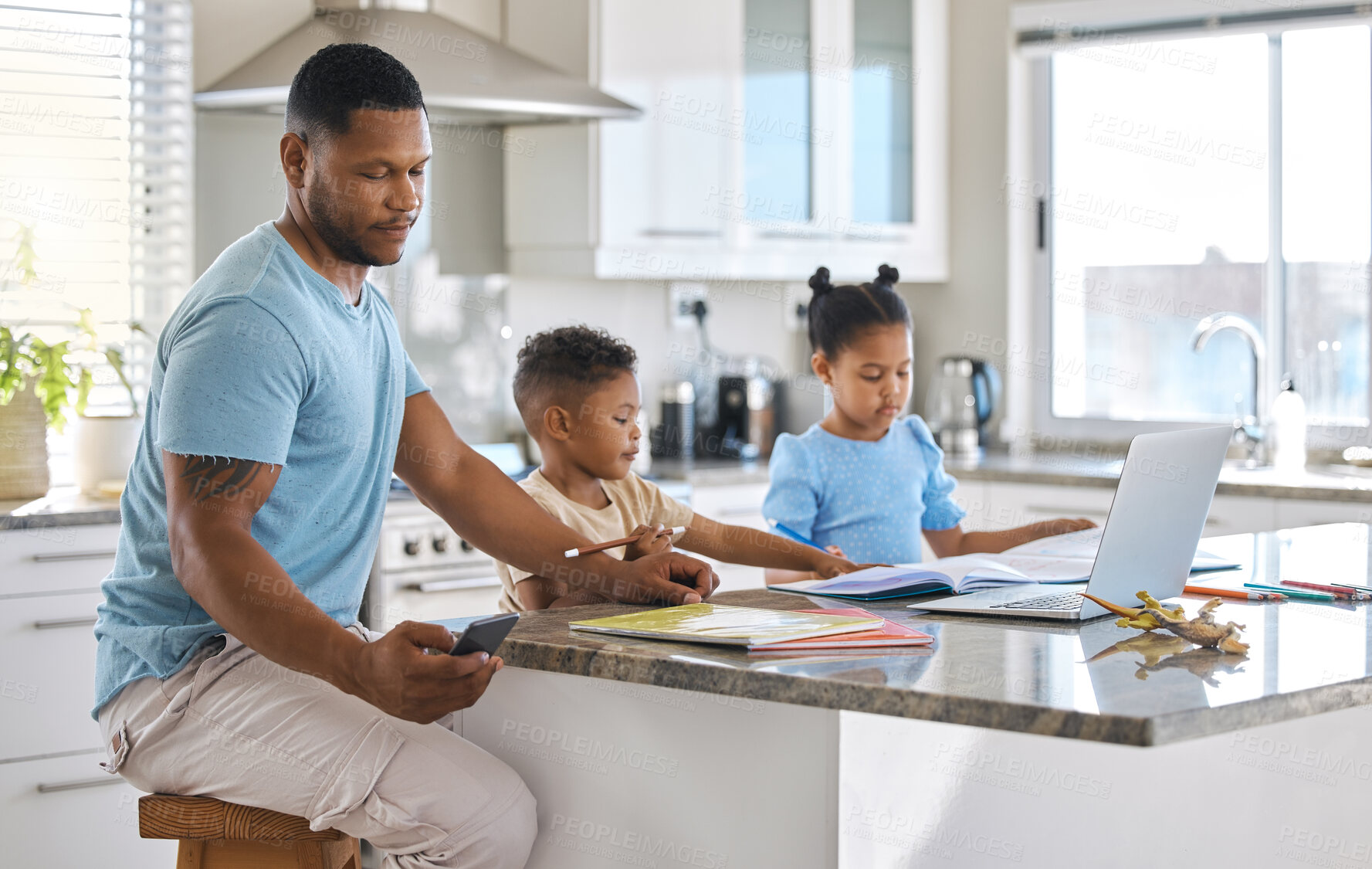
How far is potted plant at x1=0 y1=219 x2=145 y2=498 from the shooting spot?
2.83 meters

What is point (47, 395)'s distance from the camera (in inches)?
115

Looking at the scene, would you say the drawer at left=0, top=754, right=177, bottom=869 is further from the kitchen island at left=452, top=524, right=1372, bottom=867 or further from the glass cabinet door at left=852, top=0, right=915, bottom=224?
the glass cabinet door at left=852, top=0, right=915, bottom=224

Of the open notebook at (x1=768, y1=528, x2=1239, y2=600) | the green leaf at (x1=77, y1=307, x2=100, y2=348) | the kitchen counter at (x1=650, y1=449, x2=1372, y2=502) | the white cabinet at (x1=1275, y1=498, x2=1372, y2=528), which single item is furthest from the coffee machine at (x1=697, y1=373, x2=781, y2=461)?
the open notebook at (x1=768, y1=528, x2=1239, y2=600)

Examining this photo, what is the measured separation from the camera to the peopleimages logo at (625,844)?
1.32 m

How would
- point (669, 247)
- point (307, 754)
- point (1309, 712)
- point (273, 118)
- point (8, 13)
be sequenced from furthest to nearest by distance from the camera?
1. point (669, 247)
2. point (273, 118)
3. point (8, 13)
4. point (307, 754)
5. point (1309, 712)

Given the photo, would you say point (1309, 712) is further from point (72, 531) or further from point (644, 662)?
point (72, 531)

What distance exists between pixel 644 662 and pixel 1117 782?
0.64m

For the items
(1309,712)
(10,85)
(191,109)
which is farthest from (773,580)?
(10,85)

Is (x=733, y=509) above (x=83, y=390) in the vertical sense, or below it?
below

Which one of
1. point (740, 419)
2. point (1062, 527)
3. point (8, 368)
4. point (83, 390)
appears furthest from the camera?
point (740, 419)

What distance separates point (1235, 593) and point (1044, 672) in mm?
570

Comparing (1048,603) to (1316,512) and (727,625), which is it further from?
(1316,512)

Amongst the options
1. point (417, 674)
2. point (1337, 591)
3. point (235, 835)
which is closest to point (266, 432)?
point (417, 674)

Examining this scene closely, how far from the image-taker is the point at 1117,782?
1508mm
